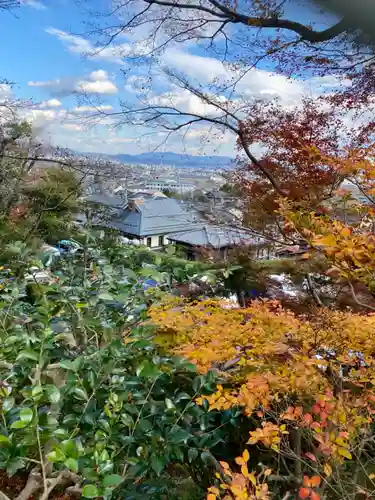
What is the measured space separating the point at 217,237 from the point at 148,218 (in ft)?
18.0

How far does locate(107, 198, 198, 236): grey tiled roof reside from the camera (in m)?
11.0

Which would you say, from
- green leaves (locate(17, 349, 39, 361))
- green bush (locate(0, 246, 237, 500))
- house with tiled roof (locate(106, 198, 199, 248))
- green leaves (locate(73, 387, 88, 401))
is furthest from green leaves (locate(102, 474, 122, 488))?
house with tiled roof (locate(106, 198, 199, 248))

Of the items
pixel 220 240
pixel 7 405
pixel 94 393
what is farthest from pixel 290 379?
pixel 220 240

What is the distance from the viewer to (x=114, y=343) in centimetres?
150

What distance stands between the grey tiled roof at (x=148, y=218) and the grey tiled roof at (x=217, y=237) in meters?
2.47

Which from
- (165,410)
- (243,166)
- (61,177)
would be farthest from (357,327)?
(61,177)

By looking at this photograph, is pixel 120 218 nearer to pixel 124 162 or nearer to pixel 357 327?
pixel 124 162

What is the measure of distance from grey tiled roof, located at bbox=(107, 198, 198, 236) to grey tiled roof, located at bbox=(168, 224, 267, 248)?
97.3 inches

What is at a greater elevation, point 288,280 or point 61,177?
point 61,177

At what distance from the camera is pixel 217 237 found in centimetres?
651

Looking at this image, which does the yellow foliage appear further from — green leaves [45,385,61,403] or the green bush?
green leaves [45,385,61,403]

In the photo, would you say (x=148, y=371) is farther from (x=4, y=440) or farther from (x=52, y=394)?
(x=4, y=440)

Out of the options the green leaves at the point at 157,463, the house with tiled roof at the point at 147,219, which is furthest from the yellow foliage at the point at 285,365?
the house with tiled roof at the point at 147,219

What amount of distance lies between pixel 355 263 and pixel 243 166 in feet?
12.8
